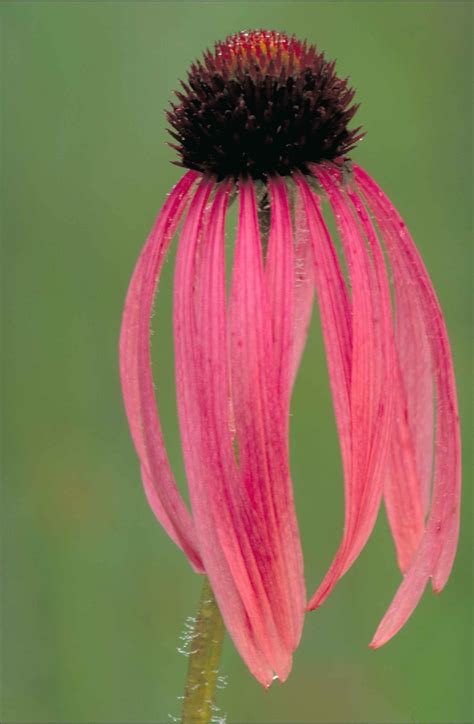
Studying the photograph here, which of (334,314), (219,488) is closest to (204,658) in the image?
(219,488)

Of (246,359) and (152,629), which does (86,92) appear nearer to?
(152,629)

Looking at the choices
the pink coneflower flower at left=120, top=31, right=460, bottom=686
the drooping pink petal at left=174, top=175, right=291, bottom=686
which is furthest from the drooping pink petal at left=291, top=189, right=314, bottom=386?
the drooping pink petal at left=174, top=175, right=291, bottom=686

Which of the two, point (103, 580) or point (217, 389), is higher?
point (217, 389)

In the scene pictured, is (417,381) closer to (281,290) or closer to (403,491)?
(403,491)

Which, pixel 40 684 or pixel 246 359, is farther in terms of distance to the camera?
pixel 40 684

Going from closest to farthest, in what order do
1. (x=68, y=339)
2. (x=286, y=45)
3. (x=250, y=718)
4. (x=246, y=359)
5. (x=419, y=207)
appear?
(x=246, y=359) → (x=286, y=45) → (x=250, y=718) → (x=68, y=339) → (x=419, y=207)

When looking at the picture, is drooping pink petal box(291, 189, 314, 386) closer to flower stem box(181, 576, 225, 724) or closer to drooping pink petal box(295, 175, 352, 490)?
drooping pink petal box(295, 175, 352, 490)

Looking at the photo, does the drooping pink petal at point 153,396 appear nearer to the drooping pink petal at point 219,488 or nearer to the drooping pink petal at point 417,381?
the drooping pink petal at point 219,488

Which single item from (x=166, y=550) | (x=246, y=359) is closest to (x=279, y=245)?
(x=246, y=359)
